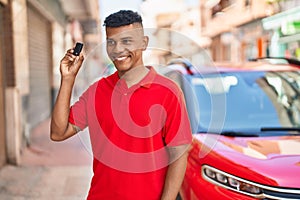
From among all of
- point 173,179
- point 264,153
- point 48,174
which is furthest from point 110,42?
point 48,174

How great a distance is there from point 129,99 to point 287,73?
9.68 ft

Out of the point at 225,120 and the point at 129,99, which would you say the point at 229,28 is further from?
the point at 129,99

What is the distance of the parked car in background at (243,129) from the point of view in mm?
2830

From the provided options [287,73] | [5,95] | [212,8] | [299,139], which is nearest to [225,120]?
[299,139]

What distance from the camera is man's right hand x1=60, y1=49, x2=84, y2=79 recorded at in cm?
202

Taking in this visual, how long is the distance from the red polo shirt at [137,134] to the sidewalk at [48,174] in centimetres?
233

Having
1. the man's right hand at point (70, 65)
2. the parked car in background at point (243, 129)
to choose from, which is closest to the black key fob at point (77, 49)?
the man's right hand at point (70, 65)

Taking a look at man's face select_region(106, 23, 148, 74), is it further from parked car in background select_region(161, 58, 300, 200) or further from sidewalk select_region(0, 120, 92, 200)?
sidewalk select_region(0, 120, 92, 200)

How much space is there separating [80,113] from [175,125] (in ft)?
1.53

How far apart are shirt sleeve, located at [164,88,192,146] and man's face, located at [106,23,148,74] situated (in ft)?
0.84

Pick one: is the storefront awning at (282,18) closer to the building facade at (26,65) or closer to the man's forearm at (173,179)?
the building facade at (26,65)

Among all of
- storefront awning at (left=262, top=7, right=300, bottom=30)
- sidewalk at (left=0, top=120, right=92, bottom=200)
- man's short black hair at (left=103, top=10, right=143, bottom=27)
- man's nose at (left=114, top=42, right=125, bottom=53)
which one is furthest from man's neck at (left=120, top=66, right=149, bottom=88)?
storefront awning at (left=262, top=7, right=300, bottom=30)

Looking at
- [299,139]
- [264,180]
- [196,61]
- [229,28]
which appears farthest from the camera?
[229,28]

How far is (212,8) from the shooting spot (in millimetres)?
26562
